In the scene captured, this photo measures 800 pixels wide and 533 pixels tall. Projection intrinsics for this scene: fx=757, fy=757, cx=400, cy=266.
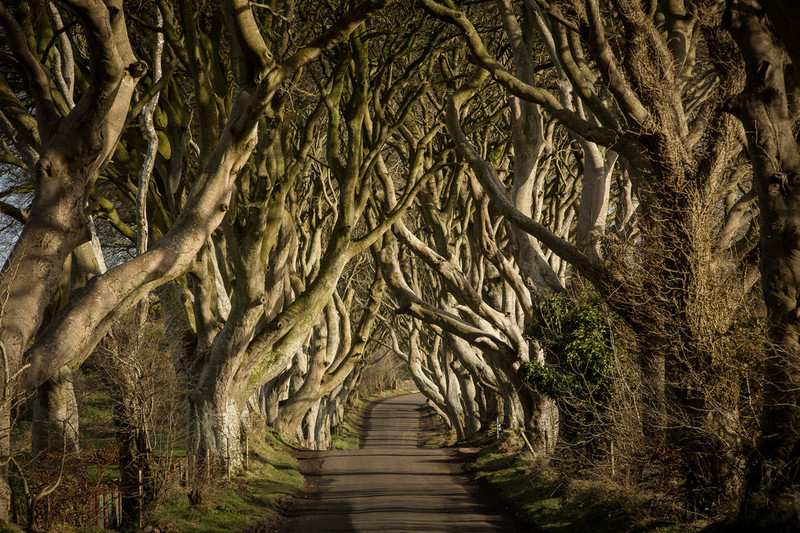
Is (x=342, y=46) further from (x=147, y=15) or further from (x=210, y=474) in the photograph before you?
(x=210, y=474)

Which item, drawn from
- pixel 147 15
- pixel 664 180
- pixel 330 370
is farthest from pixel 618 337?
pixel 330 370

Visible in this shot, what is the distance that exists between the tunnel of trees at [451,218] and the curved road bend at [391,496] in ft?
7.05

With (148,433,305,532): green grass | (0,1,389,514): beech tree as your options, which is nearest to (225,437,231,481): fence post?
(148,433,305,532): green grass

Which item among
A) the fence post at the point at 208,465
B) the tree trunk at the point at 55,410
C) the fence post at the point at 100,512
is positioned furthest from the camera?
the fence post at the point at 208,465

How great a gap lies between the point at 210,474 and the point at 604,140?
938 cm

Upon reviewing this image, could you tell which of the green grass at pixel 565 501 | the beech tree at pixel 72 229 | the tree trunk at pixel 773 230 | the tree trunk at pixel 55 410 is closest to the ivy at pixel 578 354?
the green grass at pixel 565 501

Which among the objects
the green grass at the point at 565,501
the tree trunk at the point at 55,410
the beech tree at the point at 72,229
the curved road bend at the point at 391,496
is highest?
the beech tree at the point at 72,229

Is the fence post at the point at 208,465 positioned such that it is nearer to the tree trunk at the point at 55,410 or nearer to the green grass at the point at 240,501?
the green grass at the point at 240,501

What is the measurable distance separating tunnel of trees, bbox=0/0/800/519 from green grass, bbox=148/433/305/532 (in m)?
0.83

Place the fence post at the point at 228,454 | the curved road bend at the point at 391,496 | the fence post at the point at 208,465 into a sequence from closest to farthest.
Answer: the curved road bend at the point at 391,496 < the fence post at the point at 208,465 < the fence post at the point at 228,454

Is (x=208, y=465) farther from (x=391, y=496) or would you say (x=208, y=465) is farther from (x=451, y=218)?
(x=451, y=218)

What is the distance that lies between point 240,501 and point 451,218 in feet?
32.1

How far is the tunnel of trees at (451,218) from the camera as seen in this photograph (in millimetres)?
8008

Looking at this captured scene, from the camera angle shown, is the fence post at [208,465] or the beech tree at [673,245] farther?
the fence post at [208,465]
